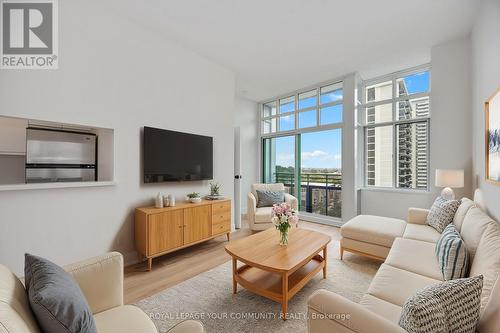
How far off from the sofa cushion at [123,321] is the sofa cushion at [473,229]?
2.04 meters

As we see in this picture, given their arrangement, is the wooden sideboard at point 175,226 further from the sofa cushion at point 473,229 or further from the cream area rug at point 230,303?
the sofa cushion at point 473,229

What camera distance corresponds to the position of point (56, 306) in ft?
2.48

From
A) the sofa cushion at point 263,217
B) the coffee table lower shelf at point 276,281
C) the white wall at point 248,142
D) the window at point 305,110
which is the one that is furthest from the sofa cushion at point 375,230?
the white wall at point 248,142

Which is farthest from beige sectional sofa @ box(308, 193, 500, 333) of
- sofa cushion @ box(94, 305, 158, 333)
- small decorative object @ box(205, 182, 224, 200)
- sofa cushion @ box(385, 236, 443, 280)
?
small decorative object @ box(205, 182, 224, 200)

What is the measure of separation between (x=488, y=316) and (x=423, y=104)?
4.05m

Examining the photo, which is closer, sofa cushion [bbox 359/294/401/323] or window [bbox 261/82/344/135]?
sofa cushion [bbox 359/294/401/323]

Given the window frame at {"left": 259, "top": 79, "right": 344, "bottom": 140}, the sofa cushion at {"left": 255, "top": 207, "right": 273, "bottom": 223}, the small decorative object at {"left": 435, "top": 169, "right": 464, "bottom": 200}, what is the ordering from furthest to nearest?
the window frame at {"left": 259, "top": 79, "right": 344, "bottom": 140} → the sofa cushion at {"left": 255, "top": 207, "right": 273, "bottom": 223} → the small decorative object at {"left": 435, "top": 169, "right": 464, "bottom": 200}

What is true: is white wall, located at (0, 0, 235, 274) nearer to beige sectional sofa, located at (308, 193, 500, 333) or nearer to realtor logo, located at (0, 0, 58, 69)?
realtor logo, located at (0, 0, 58, 69)

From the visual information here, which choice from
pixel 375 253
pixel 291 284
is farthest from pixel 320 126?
pixel 291 284

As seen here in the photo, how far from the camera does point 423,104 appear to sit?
12.9 ft

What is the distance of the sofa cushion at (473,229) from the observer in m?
1.48

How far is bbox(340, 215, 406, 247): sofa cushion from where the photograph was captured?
249 centimetres

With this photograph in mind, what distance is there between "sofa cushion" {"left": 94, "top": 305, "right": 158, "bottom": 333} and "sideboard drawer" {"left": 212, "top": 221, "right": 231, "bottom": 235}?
6.89 feet

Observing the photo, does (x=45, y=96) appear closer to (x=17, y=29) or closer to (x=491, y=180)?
(x=17, y=29)
